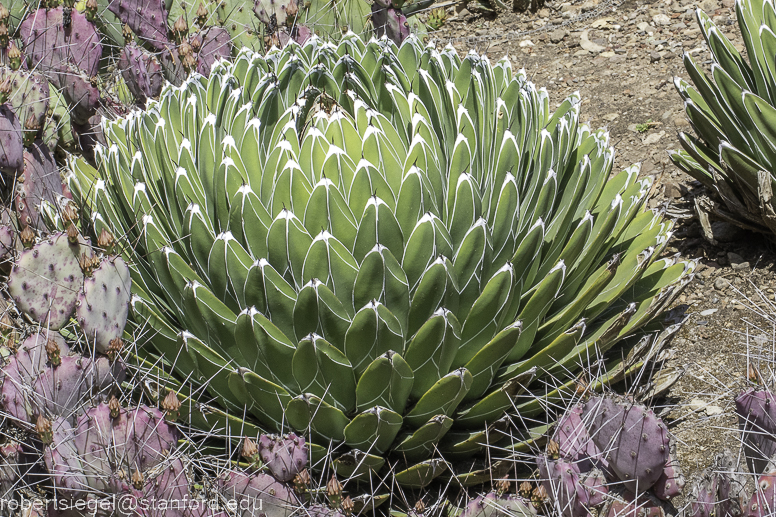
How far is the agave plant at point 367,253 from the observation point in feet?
6.73

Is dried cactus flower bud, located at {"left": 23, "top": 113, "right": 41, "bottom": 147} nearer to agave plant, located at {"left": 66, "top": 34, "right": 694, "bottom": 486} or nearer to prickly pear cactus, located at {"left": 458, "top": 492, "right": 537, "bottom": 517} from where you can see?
agave plant, located at {"left": 66, "top": 34, "right": 694, "bottom": 486}

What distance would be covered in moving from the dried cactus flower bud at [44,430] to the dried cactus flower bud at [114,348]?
0.26 m

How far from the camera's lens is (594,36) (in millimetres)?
5699

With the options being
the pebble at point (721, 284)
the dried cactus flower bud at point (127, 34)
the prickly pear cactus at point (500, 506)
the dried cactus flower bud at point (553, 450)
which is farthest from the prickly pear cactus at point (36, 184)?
the pebble at point (721, 284)

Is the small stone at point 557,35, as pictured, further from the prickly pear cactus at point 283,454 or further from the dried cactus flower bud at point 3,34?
the prickly pear cactus at point 283,454

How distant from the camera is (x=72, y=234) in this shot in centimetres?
221

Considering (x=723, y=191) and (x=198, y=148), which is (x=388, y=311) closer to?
(x=198, y=148)

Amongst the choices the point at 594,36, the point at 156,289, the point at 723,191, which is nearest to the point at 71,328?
the point at 156,289

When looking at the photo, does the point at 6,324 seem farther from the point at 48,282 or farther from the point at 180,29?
the point at 180,29

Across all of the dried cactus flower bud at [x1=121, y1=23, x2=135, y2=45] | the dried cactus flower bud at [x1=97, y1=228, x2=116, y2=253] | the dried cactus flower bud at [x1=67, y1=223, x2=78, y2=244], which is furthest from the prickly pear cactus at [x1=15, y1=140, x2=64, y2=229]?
the dried cactus flower bud at [x1=121, y1=23, x2=135, y2=45]

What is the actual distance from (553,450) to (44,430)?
4.49ft

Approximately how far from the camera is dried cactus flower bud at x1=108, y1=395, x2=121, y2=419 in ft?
6.15

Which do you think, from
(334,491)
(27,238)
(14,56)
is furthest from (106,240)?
(14,56)

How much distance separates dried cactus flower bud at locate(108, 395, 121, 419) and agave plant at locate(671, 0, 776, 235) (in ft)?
8.63
